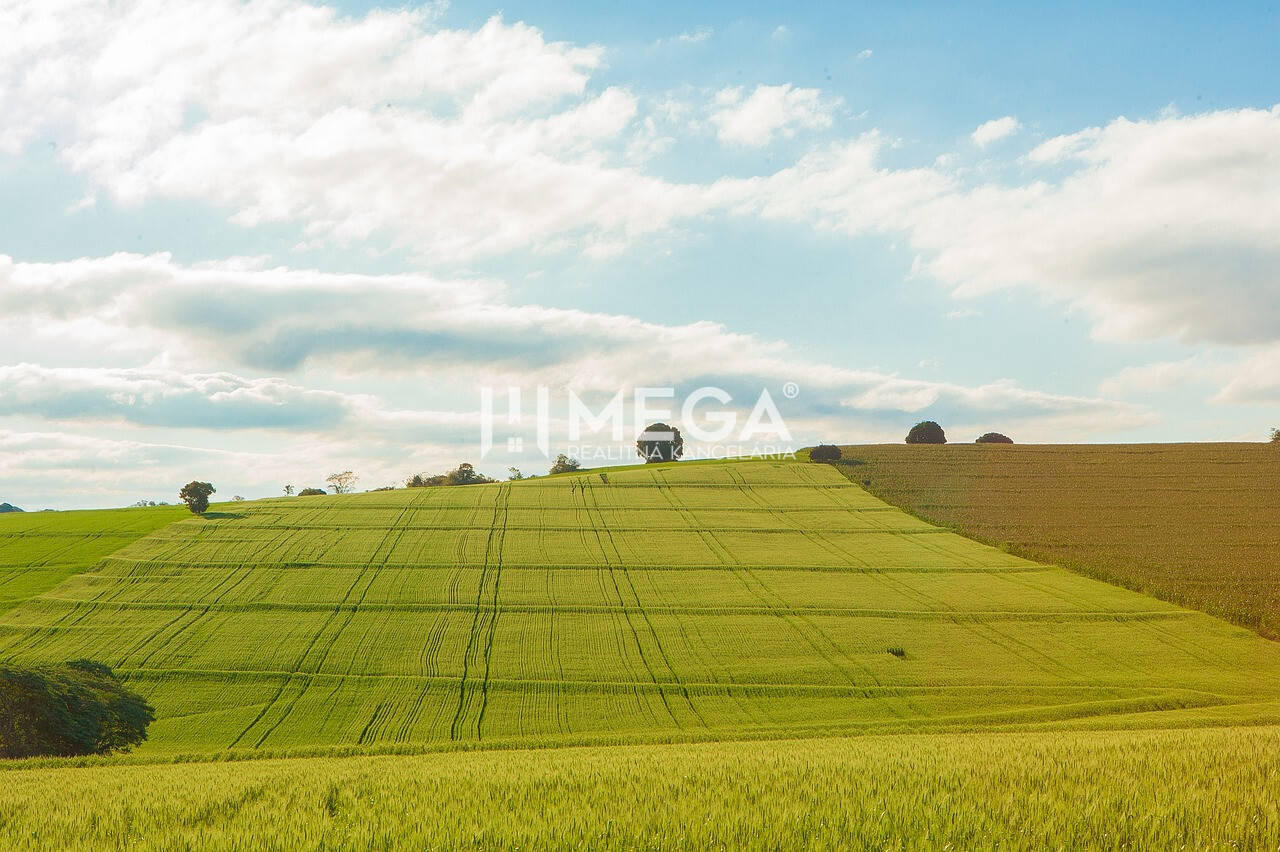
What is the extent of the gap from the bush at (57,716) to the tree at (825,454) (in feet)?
236

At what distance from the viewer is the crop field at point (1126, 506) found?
146 ft

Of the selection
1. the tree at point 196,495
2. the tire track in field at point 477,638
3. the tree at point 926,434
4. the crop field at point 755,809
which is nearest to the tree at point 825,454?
the tree at point 926,434

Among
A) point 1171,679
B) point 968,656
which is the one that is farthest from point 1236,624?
point 968,656

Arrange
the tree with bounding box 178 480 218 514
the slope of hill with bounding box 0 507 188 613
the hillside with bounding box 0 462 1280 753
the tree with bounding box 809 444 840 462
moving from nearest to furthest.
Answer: the hillside with bounding box 0 462 1280 753 < the slope of hill with bounding box 0 507 188 613 < the tree with bounding box 178 480 218 514 < the tree with bounding box 809 444 840 462

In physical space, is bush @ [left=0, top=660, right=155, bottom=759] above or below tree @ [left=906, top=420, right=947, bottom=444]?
below

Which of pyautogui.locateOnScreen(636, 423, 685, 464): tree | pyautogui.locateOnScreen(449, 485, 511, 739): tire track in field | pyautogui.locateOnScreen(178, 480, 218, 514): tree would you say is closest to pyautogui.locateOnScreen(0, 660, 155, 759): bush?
pyautogui.locateOnScreen(449, 485, 511, 739): tire track in field

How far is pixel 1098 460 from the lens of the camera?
8019 cm

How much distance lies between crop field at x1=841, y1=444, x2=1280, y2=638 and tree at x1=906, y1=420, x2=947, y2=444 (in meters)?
11.8

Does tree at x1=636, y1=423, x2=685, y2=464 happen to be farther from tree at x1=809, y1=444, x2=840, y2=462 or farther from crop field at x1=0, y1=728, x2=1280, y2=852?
crop field at x1=0, y1=728, x2=1280, y2=852

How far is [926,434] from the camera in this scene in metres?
105

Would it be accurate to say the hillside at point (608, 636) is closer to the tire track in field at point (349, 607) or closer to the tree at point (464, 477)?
the tire track in field at point (349, 607)

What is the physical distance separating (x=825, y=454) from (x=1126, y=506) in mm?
30961

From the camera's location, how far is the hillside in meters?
28.5

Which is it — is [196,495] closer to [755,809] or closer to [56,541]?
[56,541]
